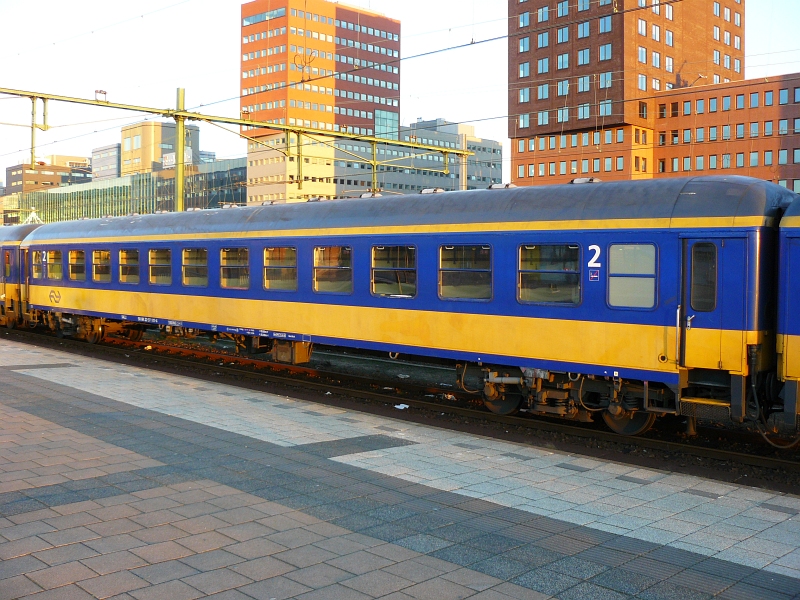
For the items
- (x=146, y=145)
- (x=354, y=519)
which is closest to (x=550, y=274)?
(x=354, y=519)

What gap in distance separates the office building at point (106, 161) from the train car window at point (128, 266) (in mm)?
128134

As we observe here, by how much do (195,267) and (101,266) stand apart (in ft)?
16.1

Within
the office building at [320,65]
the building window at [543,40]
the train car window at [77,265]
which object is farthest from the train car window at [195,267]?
the office building at [320,65]

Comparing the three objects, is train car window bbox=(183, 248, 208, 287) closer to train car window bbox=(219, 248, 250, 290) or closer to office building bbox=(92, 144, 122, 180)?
train car window bbox=(219, 248, 250, 290)

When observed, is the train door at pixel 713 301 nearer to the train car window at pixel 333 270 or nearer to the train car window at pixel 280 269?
the train car window at pixel 333 270

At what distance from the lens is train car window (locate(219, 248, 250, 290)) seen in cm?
1739

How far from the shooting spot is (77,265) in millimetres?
23578

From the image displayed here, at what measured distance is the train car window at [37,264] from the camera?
25.8 m

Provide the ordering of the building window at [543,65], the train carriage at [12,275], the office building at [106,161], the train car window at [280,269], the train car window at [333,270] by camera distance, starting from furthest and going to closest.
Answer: the office building at [106,161], the building window at [543,65], the train carriage at [12,275], the train car window at [280,269], the train car window at [333,270]

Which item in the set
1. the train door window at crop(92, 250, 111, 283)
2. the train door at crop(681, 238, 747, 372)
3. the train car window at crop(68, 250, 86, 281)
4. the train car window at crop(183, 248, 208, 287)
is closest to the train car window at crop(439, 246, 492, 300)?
the train door at crop(681, 238, 747, 372)

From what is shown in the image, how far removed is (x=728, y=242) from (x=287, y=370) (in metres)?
11.1

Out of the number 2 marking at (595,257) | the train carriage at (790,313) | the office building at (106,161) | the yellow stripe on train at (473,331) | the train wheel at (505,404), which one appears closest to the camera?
the train carriage at (790,313)

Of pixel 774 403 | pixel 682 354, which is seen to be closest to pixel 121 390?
pixel 682 354

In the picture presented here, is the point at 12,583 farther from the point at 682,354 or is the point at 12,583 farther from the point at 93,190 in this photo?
the point at 93,190
